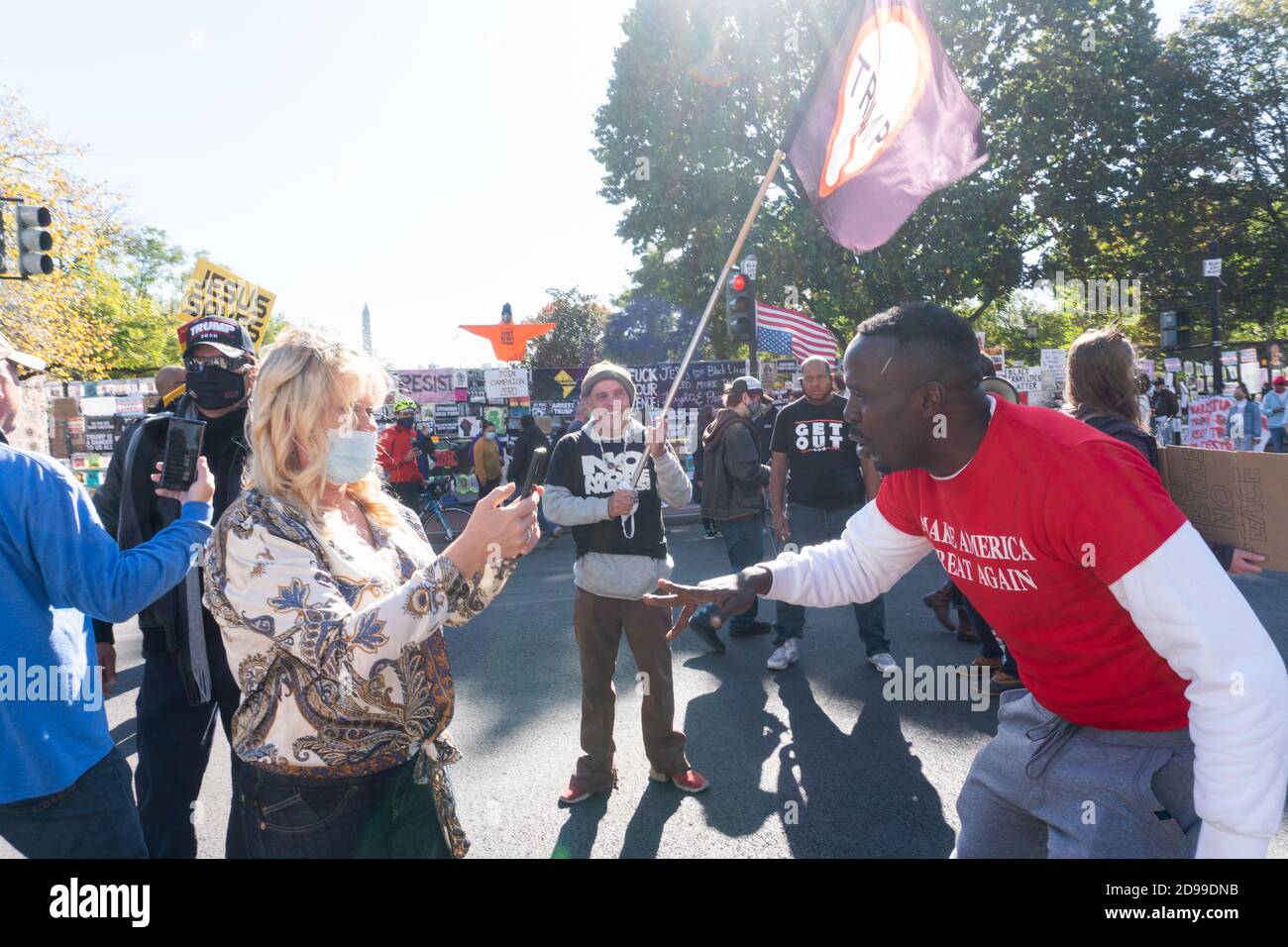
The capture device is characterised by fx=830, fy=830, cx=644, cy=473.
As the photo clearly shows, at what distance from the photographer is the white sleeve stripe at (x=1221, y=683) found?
1396 mm

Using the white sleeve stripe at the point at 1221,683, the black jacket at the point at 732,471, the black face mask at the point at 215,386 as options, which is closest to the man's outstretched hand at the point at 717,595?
the white sleeve stripe at the point at 1221,683

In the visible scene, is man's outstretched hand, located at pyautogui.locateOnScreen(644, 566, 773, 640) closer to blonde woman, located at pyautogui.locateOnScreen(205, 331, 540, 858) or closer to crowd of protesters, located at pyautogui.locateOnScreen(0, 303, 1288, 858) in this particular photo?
crowd of protesters, located at pyautogui.locateOnScreen(0, 303, 1288, 858)

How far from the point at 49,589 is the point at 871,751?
365cm

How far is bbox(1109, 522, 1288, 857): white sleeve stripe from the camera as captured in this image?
1.40 meters

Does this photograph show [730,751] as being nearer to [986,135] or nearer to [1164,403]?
[1164,403]

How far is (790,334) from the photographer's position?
15.9m

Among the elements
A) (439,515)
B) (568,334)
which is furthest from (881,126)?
(568,334)

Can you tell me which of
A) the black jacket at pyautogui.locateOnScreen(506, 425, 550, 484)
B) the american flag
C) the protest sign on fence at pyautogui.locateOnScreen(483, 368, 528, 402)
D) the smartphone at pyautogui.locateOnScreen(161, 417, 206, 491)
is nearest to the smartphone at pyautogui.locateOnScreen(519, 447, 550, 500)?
the smartphone at pyautogui.locateOnScreen(161, 417, 206, 491)

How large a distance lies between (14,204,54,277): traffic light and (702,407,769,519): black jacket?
964 centimetres

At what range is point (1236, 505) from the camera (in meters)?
2.17

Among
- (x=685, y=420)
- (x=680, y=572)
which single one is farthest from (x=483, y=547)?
(x=685, y=420)

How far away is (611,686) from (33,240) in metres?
11.5
